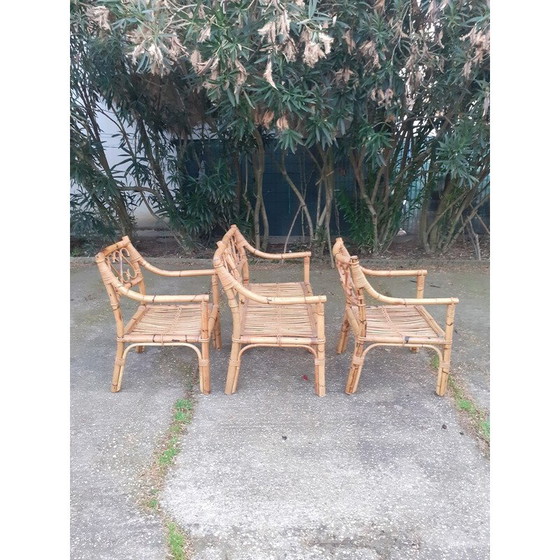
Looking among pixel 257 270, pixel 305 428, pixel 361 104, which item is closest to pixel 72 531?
pixel 305 428

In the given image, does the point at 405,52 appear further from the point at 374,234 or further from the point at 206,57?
the point at 374,234

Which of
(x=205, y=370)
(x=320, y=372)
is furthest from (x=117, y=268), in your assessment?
(x=320, y=372)

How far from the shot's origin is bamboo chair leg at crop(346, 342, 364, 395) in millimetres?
2937

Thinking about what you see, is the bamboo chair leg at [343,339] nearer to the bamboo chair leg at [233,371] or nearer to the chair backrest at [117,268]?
the bamboo chair leg at [233,371]

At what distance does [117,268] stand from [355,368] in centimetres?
178

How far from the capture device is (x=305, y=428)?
269cm

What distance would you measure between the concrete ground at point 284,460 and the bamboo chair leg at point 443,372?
0.06 meters

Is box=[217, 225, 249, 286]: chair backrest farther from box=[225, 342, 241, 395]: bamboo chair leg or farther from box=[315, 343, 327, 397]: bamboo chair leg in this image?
box=[315, 343, 327, 397]: bamboo chair leg

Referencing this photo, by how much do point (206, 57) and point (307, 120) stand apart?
1.14 meters

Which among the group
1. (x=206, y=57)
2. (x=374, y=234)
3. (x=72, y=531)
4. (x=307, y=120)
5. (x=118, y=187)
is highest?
(x=206, y=57)

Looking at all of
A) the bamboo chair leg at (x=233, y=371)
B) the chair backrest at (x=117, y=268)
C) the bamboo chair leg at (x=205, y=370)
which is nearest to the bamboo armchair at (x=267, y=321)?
the bamboo chair leg at (x=233, y=371)

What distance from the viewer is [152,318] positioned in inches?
129

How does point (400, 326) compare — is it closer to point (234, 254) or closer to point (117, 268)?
point (234, 254)

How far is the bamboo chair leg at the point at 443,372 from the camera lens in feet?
9.50
